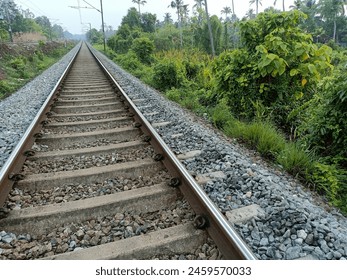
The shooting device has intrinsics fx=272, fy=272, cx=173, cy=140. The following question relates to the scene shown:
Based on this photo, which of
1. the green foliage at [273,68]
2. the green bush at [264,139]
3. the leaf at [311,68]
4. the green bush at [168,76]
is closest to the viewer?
the green bush at [264,139]

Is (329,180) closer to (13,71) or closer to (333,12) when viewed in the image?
(13,71)

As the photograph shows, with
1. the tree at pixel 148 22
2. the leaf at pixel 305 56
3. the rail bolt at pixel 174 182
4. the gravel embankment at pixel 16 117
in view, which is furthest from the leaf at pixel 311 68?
the tree at pixel 148 22

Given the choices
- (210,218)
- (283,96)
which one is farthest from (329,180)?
(283,96)

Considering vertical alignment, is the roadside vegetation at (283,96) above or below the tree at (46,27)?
below

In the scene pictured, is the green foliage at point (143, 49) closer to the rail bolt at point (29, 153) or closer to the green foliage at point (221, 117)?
the green foliage at point (221, 117)

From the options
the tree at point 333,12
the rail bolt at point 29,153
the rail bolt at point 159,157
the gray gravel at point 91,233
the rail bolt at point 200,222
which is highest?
the tree at point 333,12

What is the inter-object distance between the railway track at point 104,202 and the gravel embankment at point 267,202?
27 centimetres

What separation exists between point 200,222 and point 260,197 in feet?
2.35

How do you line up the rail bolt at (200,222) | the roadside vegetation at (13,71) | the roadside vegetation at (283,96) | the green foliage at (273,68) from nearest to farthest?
1. the rail bolt at (200,222)
2. the roadside vegetation at (283,96)
3. the green foliage at (273,68)
4. the roadside vegetation at (13,71)

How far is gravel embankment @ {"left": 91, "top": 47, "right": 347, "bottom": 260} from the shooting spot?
75.5 inches

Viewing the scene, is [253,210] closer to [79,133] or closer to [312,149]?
[312,149]

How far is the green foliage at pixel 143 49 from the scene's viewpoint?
50.7 ft

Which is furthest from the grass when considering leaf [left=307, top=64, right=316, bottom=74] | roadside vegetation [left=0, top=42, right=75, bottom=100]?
roadside vegetation [left=0, top=42, right=75, bottom=100]

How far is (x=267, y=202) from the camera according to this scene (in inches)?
93.7
